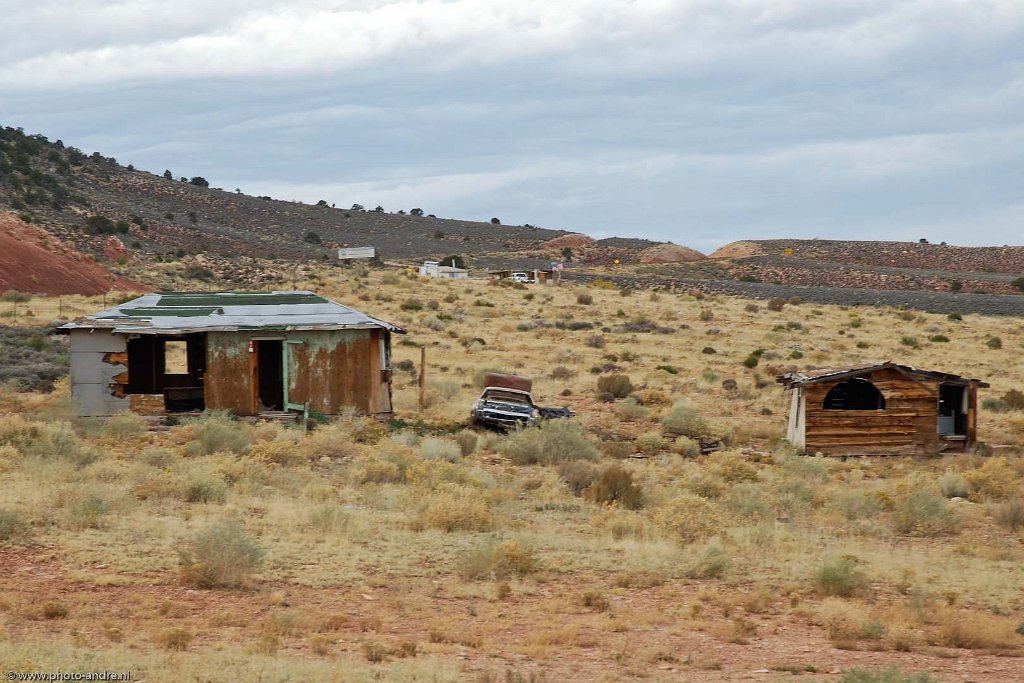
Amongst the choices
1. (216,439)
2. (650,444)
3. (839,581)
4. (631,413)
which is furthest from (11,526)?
(631,413)

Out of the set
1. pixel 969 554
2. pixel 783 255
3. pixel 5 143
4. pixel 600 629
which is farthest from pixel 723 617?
pixel 783 255

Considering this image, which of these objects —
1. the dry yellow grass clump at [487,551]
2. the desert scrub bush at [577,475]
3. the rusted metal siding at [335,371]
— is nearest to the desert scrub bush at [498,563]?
the dry yellow grass clump at [487,551]

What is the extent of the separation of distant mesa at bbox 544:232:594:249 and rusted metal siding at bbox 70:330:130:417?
84.6m

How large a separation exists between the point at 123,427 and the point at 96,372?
2.70 metres

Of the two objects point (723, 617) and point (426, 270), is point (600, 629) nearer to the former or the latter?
point (723, 617)

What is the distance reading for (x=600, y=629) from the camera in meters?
12.2

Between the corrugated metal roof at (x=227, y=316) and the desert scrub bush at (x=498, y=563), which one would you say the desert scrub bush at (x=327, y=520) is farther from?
the corrugated metal roof at (x=227, y=316)

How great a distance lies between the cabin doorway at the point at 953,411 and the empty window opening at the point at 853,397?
1552 mm

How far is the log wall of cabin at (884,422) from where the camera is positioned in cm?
2614

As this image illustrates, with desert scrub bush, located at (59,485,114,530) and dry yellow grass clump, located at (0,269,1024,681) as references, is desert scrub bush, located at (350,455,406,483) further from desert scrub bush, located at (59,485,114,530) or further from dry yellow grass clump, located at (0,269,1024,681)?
desert scrub bush, located at (59,485,114,530)

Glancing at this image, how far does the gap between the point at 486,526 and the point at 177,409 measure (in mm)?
13751

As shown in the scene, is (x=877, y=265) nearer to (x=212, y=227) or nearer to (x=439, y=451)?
(x=212, y=227)

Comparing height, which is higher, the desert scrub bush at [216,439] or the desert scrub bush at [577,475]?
the desert scrub bush at [216,439]

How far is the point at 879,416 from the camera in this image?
86.2ft
